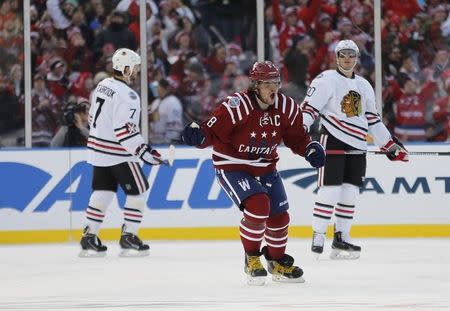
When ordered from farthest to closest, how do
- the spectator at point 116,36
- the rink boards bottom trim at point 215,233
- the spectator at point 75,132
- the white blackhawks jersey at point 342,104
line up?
the spectator at point 116,36 < the spectator at point 75,132 < the rink boards bottom trim at point 215,233 < the white blackhawks jersey at point 342,104

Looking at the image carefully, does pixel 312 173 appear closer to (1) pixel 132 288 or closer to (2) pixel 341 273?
(2) pixel 341 273

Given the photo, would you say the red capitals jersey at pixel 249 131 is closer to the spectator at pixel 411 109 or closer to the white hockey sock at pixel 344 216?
the white hockey sock at pixel 344 216

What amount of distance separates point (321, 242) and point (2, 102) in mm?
4163

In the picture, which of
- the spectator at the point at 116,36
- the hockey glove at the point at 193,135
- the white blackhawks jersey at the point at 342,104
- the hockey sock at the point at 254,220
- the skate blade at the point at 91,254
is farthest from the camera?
the spectator at the point at 116,36

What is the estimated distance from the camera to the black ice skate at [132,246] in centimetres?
914

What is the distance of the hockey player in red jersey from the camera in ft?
22.3

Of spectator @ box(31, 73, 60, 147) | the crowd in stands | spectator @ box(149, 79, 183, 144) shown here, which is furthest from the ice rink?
the crowd in stands

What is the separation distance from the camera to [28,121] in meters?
11.4

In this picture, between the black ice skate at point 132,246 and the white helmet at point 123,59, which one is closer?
the white helmet at point 123,59

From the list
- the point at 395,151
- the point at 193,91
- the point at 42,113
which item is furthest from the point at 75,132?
the point at 395,151

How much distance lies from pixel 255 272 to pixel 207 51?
5.21 metres

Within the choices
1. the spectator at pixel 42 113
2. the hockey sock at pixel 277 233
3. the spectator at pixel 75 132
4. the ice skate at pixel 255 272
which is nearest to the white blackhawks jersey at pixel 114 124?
the spectator at pixel 75 132

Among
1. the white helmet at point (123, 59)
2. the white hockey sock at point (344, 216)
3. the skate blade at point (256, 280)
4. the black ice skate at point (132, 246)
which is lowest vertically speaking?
the black ice skate at point (132, 246)

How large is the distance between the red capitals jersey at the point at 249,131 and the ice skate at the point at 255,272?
0.46 m
